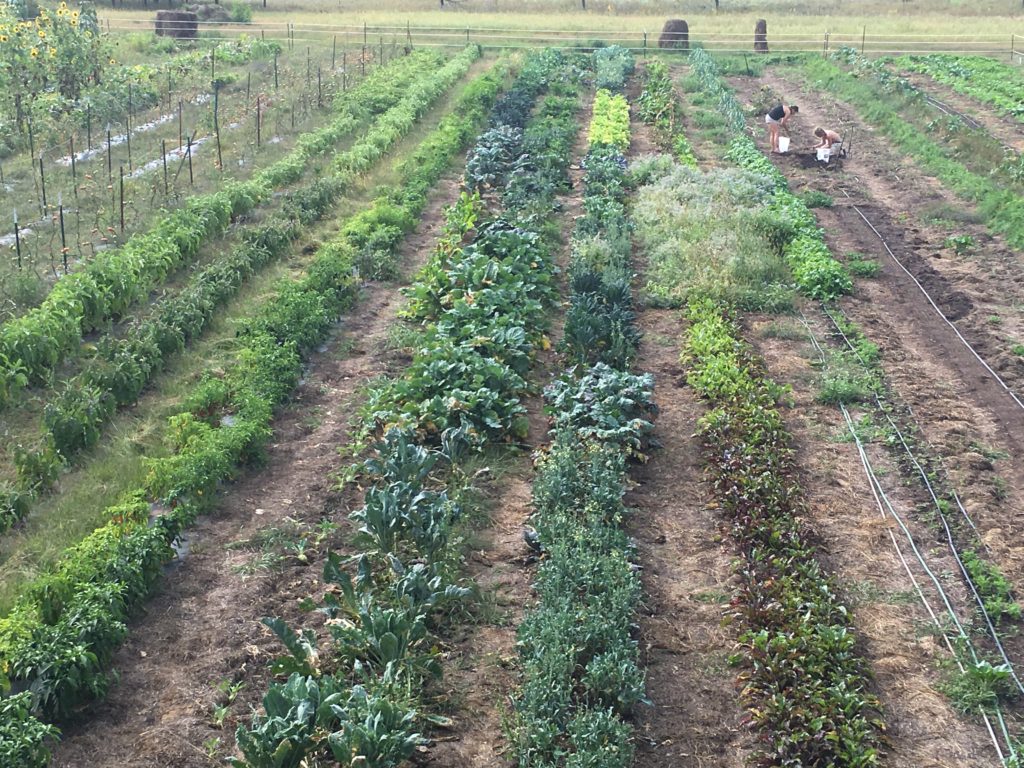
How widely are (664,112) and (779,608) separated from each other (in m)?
19.5

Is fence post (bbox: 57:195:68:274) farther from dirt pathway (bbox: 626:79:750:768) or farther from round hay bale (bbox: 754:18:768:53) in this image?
round hay bale (bbox: 754:18:768:53)

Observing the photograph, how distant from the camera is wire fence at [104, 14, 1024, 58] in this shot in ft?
117

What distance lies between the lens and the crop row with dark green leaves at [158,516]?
6812 millimetres

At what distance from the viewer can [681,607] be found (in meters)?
8.49

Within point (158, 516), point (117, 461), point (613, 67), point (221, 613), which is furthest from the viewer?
point (613, 67)

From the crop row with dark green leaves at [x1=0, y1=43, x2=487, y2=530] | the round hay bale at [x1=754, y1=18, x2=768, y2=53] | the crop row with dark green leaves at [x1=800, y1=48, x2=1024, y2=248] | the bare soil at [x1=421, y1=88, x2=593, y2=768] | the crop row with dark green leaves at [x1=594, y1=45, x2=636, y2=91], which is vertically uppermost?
the round hay bale at [x1=754, y1=18, x2=768, y2=53]

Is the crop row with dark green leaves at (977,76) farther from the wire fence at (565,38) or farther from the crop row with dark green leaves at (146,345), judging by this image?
the crop row with dark green leaves at (146,345)

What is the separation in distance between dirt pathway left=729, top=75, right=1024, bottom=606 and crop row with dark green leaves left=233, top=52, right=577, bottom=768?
4339 millimetres

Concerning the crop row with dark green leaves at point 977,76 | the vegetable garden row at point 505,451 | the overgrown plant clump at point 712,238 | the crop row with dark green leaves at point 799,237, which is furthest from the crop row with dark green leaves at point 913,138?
the overgrown plant clump at point 712,238

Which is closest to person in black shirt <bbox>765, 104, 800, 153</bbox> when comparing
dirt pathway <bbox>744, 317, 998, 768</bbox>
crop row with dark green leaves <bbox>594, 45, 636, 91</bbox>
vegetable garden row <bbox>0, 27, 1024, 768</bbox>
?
vegetable garden row <bbox>0, 27, 1024, 768</bbox>

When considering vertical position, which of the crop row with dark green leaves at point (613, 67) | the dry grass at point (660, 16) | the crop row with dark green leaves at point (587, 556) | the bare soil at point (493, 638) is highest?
the dry grass at point (660, 16)

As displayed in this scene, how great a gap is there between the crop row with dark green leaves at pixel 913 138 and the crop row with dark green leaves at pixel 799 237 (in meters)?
2.96

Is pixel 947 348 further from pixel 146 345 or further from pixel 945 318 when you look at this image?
pixel 146 345

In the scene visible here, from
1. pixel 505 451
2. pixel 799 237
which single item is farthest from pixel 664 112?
pixel 505 451
